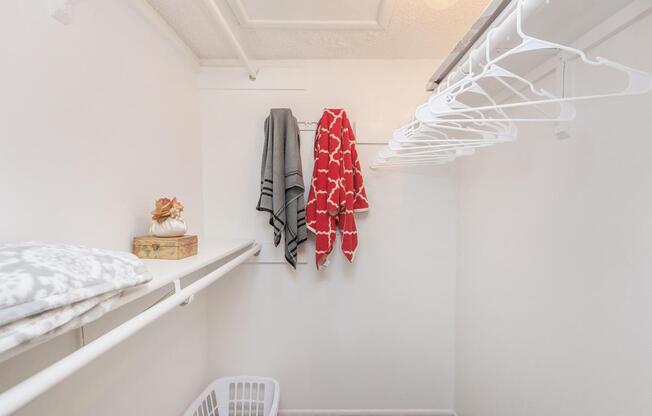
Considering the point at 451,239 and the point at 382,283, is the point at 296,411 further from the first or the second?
the point at 451,239

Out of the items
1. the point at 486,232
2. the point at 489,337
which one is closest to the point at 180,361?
the point at 489,337

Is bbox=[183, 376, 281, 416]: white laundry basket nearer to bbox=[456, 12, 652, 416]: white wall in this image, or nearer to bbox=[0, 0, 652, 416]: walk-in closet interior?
bbox=[0, 0, 652, 416]: walk-in closet interior

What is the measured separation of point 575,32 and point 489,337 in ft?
3.83

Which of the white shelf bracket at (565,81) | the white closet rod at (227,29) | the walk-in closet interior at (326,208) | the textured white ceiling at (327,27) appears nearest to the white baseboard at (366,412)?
the walk-in closet interior at (326,208)

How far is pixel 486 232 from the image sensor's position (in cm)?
122

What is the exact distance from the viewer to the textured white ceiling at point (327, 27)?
1.04 meters

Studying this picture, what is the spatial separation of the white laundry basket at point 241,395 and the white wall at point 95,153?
228 millimetres

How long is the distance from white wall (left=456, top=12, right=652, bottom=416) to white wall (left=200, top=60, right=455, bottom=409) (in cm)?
28

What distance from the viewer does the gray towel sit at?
1311mm

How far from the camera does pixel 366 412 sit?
59.6 inches

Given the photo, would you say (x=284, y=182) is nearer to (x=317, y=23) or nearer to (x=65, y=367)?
(x=317, y=23)

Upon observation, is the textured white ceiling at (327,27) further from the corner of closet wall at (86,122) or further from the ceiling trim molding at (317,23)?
the corner of closet wall at (86,122)

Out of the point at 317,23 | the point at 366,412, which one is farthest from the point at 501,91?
the point at 366,412

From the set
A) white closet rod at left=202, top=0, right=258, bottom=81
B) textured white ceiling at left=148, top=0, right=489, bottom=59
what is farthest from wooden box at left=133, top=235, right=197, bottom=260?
textured white ceiling at left=148, top=0, right=489, bottom=59
